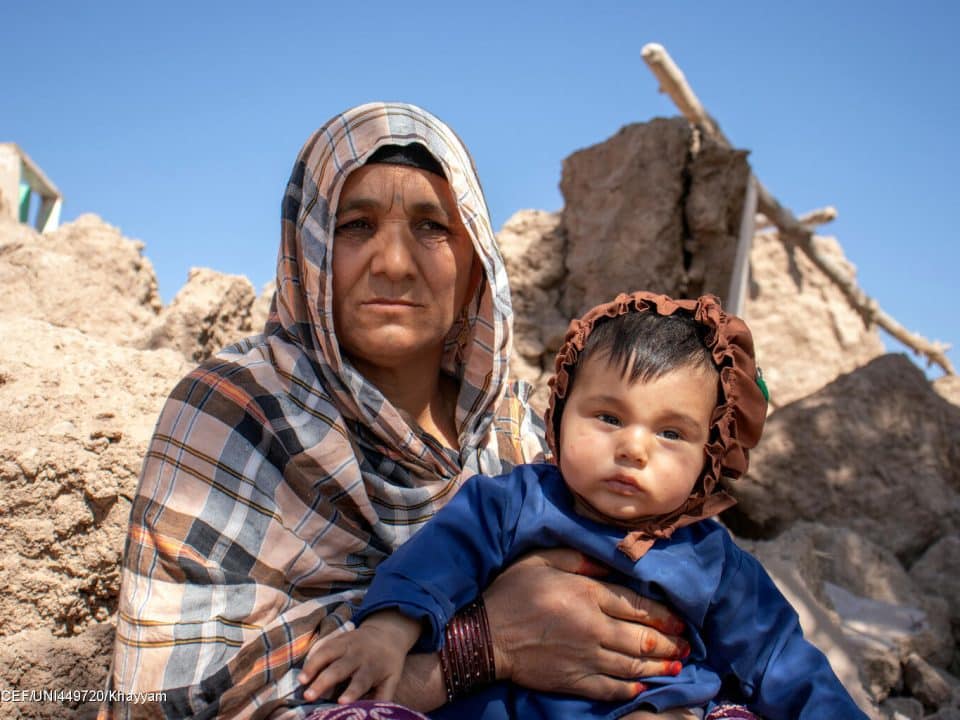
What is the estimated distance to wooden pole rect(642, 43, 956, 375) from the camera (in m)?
8.53

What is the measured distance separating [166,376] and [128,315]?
2401mm

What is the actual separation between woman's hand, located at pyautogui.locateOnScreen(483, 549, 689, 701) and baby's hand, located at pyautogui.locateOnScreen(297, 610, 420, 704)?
0.28 meters

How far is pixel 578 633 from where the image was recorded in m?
1.85

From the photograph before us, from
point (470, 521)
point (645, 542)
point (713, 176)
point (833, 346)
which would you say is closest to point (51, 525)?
point (470, 521)

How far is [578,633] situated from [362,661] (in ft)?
1.57

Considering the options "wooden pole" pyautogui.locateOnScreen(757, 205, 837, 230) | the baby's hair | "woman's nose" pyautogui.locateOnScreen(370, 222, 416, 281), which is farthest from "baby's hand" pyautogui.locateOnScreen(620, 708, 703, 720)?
"wooden pole" pyautogui.locateOnScreen(757, 205, 837, 230)

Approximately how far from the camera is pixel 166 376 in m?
2.96

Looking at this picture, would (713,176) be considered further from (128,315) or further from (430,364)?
(430,364)

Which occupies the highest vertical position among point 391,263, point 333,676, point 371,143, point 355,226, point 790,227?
point 790,227

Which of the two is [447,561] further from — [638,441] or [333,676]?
[638,441]

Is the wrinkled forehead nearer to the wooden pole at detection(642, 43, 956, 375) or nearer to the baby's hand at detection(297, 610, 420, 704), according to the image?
the baby's hand at detection(297, 610, 420, 704)

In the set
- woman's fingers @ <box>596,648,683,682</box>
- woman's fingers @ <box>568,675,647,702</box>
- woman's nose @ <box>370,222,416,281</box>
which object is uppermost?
woman's nose @ <box>370,222,416,281</box>

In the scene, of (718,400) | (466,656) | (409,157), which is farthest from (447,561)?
(409,157)

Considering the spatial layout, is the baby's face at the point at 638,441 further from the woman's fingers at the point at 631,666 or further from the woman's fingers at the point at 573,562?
the woman's fingers at the point at 631,666
